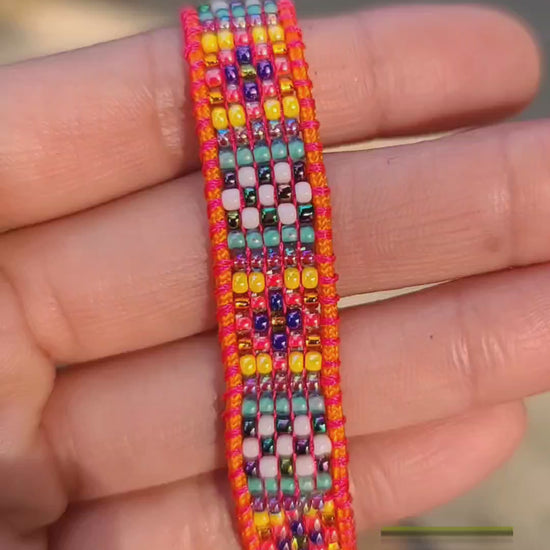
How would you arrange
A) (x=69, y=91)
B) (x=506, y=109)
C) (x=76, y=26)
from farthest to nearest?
(x=76, y=26), (x=506, y=109), (x=69, y=91)

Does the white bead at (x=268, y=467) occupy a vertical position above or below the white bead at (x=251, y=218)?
below

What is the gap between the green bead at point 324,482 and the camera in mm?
975

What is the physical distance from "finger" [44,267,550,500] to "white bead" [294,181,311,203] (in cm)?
19

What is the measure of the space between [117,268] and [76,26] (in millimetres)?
923

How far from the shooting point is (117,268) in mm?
1002

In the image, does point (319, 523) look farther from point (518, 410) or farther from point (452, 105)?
point (452, 105)

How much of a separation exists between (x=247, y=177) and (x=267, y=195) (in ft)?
0.11

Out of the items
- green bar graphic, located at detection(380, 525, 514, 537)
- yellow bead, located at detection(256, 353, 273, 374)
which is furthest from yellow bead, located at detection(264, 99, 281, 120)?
green bar graphic, located at detection(380, 525, 514, 537)

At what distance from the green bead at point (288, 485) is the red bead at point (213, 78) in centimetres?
51

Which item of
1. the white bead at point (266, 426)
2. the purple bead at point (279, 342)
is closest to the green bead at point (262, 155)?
the purple bead at point (279, 342)

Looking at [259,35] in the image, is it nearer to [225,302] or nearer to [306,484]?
[225,302]

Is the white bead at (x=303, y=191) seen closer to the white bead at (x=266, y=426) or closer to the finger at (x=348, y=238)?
the finger at (x=348, y=238)

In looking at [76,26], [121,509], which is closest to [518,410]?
[121,509]

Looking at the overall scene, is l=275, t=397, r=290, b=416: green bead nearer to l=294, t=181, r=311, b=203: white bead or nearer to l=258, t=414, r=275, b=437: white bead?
l=258, t=414, r=275, b=437: white bead
